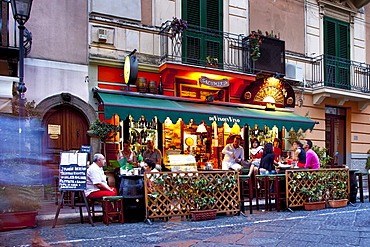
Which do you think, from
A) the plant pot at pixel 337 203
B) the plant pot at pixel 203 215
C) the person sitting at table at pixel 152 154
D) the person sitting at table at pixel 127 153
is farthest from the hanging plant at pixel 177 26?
the plant pot at pixel 337 203

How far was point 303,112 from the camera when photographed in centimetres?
1558

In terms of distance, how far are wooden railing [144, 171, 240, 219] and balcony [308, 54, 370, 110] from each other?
8.47 metres

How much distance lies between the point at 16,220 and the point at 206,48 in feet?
27.4

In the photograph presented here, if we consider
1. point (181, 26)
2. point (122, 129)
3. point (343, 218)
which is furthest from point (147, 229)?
point (181, 26)

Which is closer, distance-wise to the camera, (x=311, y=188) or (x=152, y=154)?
(x=311, y=188)

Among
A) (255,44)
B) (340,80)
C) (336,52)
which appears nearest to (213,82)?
(255,44)

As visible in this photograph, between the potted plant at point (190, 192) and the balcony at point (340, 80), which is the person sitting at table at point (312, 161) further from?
the balcony at point (340, 80)

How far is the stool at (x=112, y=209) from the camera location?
7512 mm

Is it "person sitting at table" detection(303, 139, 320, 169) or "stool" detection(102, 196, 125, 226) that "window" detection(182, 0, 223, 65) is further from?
"stool" detection(102, 196, 125, 226)

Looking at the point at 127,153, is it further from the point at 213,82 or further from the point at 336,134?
the point at 336,134

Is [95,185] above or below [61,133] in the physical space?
below

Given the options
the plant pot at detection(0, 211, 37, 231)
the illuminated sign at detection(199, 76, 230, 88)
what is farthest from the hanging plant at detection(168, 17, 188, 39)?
the plant pot at detection(0, 211, 37, 231)

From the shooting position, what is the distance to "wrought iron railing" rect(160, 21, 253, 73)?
40.4 feet

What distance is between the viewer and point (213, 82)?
41.4 feet
